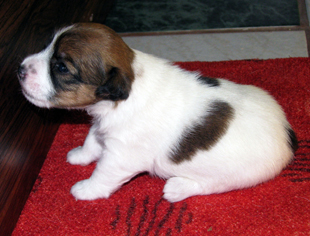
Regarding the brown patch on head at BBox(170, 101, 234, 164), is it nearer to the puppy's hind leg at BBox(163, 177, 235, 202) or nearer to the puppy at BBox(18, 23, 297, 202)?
the puppy at BBox(18, 23, 297, 202)

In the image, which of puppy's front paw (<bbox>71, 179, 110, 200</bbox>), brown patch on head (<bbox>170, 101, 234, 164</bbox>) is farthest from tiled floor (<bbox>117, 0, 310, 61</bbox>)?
puppy's front paw (<bbox>71, 179, 110, 200</bbox>)

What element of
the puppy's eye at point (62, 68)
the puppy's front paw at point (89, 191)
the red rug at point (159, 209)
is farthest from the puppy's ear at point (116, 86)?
the red rug at point (159, 209)

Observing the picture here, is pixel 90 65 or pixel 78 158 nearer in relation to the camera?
pixel 90 65

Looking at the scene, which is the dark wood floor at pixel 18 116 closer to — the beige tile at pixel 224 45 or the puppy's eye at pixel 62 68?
the puppy's eye at pixel 62 68

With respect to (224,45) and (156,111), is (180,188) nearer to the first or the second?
(156,111)

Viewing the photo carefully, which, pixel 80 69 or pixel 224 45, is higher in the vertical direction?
pixel 80 69

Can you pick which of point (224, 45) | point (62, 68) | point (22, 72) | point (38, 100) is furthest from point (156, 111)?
point (224, 45)

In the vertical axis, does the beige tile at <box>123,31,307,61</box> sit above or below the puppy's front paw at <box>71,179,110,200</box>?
above
